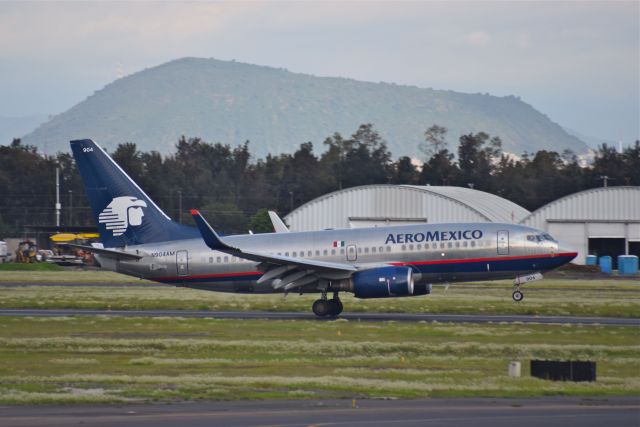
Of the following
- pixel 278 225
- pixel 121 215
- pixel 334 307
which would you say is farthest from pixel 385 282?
pixel 121 215

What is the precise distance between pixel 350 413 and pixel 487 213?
7450 centimetres

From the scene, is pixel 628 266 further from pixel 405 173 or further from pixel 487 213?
pixel 405 173

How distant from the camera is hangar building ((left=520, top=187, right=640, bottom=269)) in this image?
89.0 metres

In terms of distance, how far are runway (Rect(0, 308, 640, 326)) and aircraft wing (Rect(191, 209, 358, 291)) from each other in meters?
1.57

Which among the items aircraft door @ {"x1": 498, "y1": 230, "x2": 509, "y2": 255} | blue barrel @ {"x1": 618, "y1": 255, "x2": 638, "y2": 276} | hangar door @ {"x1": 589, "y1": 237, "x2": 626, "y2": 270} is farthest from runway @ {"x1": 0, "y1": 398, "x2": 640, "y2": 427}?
hangar door @ {"x1": 589, "y1": 237, "x2": 626, "y2": 270}

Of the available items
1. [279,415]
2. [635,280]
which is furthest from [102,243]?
[635,280]

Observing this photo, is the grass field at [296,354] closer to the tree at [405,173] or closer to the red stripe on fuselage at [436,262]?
the red stripe on fuselage at [436,262]

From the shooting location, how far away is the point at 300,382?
2414cm

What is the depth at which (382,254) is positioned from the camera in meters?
41.2

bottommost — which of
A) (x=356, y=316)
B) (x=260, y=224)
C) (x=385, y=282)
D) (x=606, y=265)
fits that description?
(x=356, y=316)

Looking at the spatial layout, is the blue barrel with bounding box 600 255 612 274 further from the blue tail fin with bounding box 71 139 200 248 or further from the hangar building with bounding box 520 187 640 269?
the blue tail fin with bounding box 71 139 200 248

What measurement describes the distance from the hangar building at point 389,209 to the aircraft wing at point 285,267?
5100cm

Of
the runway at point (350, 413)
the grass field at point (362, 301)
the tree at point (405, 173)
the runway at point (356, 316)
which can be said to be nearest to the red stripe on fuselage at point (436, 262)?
the runway at point (356, 316)

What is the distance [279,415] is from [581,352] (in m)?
→ 13.6
